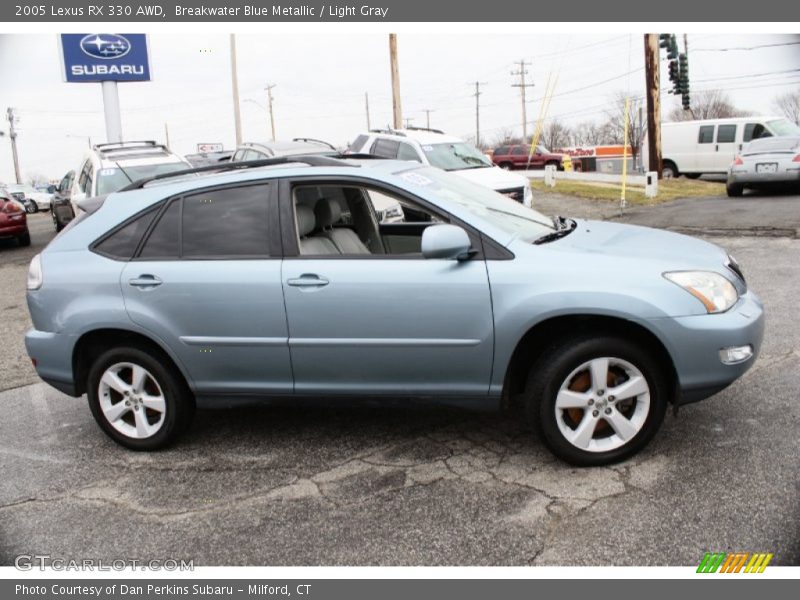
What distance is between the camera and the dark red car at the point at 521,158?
36.2 m

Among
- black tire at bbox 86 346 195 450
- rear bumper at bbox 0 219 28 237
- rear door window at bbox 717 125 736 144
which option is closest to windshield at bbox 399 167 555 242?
black tire at bbox 86 346 195 450

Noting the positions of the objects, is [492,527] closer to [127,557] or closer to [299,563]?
[299,563]

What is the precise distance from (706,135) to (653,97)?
7.31 ft

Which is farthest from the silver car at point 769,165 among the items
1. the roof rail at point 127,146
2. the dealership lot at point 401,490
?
the roof rail at point 127,146

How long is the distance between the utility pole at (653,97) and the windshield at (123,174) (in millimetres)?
13239

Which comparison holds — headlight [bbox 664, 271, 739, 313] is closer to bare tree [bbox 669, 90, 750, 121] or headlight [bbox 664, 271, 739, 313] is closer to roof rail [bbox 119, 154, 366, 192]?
roof rail [bbox 119, 154, 366, 192]

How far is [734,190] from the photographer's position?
52.2ft

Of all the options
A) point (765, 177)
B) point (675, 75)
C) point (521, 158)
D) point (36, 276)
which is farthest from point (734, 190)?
point (521, 158)

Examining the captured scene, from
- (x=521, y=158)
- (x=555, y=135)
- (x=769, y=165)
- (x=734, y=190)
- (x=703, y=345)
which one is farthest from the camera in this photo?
(x=555, y=135)

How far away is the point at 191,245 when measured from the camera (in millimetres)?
4352

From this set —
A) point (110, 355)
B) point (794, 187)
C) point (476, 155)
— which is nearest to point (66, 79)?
point (476, 155)

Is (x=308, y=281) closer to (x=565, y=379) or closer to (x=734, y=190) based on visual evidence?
(x=565, y=379)

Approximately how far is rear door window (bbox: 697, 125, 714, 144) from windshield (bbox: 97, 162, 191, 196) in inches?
594

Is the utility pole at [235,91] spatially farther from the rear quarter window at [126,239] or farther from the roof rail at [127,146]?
the rear quarter window at [126,239]
